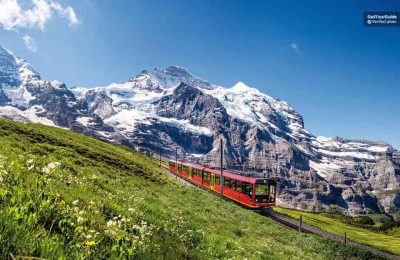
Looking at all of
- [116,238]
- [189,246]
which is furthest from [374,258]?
[116,238]

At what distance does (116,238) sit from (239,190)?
49868mm

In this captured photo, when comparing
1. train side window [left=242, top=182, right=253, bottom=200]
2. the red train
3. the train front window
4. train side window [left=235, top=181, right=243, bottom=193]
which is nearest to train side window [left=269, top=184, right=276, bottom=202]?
the red train

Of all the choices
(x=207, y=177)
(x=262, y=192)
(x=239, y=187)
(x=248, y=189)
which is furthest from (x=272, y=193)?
(x=207, y=177)

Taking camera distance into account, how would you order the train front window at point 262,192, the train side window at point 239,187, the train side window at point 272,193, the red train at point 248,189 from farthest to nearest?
the train side window at point 239,187
the train side window at point 272,193
the train front window at point 262,192
the red train at point 248,189

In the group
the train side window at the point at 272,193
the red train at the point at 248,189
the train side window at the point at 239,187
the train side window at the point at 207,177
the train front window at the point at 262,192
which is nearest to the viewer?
the red train at the point at 248,189

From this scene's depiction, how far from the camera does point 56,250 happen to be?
399 cm

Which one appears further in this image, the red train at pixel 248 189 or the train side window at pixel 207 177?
the train side window at pixel 207 177

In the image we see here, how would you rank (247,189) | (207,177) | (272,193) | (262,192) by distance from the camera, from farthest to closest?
(207,177), (272,193), (247,189), (262,192)

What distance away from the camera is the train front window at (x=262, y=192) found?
5159cm

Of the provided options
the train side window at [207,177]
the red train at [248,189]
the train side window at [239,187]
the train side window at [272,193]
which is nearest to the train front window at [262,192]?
the red train at [248,189]

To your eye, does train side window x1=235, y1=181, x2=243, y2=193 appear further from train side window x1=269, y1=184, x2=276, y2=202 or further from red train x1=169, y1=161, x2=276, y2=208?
train side window x1=269, y1=184, x2=276, y2=202

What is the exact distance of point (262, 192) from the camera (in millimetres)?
52250

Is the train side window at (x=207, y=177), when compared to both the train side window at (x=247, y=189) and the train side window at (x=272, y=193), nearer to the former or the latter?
the train side window at (x=247, y=189)

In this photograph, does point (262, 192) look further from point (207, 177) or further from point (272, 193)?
point (207, 177)
